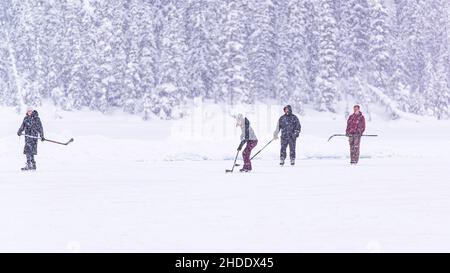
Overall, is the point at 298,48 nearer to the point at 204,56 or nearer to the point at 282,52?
the point at 282,52

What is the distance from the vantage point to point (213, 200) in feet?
38.4

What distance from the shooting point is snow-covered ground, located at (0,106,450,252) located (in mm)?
8055

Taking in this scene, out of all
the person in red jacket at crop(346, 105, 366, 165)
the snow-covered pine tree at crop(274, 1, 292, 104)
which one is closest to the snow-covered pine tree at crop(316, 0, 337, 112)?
the snow-covered pine tree at crop(274, 1, 292, 104)

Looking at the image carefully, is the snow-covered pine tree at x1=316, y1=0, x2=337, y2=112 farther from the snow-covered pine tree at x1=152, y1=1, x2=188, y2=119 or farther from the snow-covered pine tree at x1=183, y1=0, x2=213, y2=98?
the snow-covered pine tree at x1=152, y1=1, x2=188, y2=119

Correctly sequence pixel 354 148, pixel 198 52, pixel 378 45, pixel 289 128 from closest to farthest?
pixel 289 128
pixel 354 148
pixel 198 52
pixel 378 45

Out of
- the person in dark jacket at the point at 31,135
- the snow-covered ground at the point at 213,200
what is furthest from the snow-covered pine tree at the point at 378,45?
the person in dark jacket at the point at 31,135

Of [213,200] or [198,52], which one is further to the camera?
[198,52]

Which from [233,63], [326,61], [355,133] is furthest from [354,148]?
[326,61]

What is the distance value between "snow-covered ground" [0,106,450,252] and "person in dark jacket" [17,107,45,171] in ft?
1.27

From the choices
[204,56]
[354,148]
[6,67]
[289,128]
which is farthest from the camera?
[6,67]

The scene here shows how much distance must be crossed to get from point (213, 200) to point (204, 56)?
170 feet

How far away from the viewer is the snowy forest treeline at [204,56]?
5978cm
